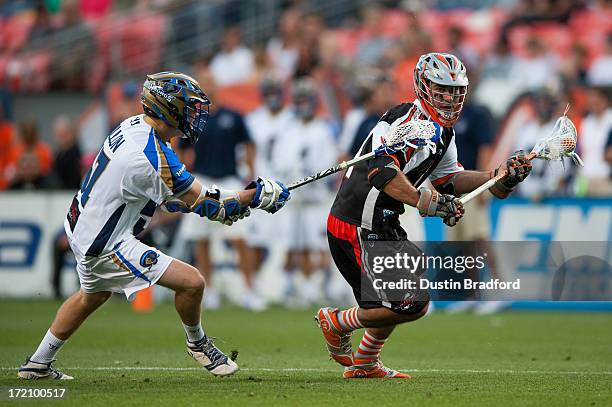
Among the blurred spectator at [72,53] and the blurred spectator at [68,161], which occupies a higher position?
the blurred spectator at [72,53]

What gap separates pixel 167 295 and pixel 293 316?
3.48 meters

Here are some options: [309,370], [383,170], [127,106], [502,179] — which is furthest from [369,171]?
[127,106]

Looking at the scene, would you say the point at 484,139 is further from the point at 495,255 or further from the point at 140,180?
the point at 140,180

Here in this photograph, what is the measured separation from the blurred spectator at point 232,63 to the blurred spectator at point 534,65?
190 inches

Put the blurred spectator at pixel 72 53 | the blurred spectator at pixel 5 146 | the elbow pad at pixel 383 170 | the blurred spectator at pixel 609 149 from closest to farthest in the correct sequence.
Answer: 1. the elbow pad at pixel 383 170
2. the blurred spectator at pixel 609 149
3. the blurred spectator at pixel 5 146
4. the blurred spectator at pixel 72 53

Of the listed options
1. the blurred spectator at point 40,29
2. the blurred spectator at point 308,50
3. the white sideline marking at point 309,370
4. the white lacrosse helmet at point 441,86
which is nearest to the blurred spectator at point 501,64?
the blurred spectator at point 308,50

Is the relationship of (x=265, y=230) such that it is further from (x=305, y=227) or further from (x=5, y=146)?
(x=5, y=146)

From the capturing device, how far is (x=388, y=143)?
28.1 feet

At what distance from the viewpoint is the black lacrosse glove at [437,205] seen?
27.7ft

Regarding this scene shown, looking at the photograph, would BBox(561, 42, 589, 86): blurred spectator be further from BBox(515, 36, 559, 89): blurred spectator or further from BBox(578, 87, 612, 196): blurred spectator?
BBox(578, 87, 612, 196): blurred spectator

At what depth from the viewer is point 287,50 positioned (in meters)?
21.0

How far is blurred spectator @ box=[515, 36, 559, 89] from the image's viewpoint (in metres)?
18.8

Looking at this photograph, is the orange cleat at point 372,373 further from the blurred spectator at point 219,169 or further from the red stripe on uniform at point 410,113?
the blurred spectator at point 219,169

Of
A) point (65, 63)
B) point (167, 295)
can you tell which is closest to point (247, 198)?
point (167, 295)
